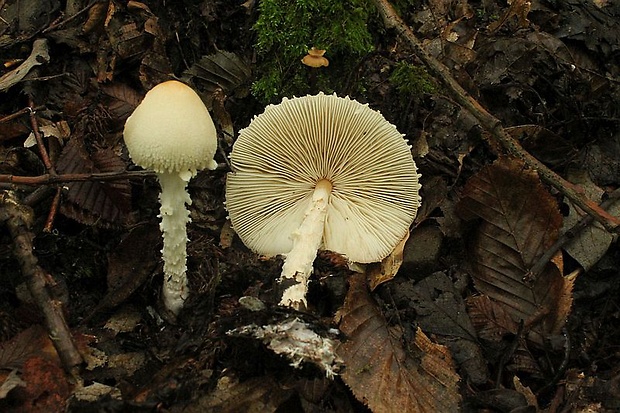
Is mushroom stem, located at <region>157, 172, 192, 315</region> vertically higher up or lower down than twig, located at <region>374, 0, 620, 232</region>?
lower down

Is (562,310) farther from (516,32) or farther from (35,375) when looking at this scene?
(35,375)

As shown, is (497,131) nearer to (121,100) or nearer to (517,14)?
(517,14)

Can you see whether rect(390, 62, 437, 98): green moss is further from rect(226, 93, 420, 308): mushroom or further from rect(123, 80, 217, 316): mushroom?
rect(123, 80, 217, 316): mushroom

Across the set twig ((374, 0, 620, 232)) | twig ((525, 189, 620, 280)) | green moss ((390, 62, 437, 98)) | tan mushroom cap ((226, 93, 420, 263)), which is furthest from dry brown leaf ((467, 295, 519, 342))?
green moss ((390, 62, 437, 98))

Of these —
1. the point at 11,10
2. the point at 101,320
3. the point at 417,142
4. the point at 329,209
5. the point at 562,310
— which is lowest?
the point at 101,320

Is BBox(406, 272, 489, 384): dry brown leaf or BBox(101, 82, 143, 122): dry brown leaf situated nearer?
BBox(406, 272, 489, 384): dry brown leaf

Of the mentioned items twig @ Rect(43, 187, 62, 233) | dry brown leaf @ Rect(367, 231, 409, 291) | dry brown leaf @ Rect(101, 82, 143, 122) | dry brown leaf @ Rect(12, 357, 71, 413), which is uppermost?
dry brown leaf @ Rect(101, 82, 143, 122)

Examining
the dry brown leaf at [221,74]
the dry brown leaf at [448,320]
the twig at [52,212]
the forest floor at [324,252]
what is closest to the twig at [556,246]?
the forest floor at [324,252]

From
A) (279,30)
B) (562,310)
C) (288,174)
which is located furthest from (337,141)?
(562,310)
